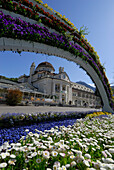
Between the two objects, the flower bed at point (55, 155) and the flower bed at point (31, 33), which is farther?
the flower bed at point (31, 33)

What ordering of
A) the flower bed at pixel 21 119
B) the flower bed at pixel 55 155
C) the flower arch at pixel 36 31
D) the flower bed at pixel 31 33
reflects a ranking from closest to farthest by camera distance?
the flower bed at pixel 55 155, the flower bed at pixel 31 33, the flower arch at pixel 36 31, the flower bed at pixel 21 119

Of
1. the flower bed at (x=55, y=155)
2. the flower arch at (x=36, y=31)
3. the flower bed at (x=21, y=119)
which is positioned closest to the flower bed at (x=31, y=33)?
the flower arch at (x=36, y=31)

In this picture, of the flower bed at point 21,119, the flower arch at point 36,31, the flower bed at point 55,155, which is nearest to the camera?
the flower bed at point 55,155

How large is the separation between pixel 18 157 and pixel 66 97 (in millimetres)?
44170

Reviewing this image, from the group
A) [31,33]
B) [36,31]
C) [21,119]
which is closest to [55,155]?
[21,119]

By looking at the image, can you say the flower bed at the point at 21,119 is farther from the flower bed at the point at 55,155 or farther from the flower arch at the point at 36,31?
the flower arch at the point at 36,31

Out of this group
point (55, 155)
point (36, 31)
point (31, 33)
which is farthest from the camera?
point (36, 31)

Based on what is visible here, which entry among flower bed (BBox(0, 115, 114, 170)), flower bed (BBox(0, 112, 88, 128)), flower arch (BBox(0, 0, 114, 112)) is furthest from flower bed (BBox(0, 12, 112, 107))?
flower bed (BBox(0, 115, 114, 170))

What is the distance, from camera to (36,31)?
4.85m

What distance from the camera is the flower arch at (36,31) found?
4.13 m

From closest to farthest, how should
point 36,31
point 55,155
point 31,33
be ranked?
1. point 55,155
2. point 31,33
3. point 36,31

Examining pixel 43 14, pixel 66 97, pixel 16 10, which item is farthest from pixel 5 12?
pixel 66 97

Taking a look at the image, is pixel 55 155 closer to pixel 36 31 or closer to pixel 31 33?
pixel 31 33

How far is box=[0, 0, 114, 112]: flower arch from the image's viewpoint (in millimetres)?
4129
